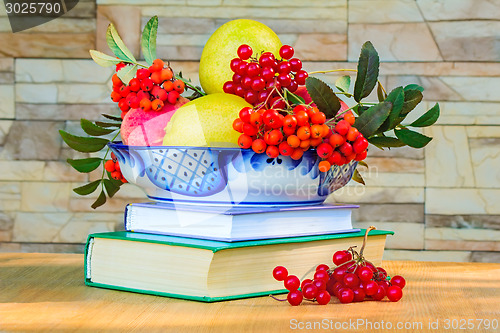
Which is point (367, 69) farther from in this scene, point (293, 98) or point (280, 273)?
point (280, 273)

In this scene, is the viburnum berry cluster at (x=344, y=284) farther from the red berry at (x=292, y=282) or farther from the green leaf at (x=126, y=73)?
the green leaf at (x=126, y=73)

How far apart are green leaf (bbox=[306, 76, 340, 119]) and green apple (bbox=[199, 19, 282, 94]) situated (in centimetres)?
13

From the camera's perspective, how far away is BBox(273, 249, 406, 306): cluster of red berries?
63 cm

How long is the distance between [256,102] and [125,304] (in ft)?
0.92

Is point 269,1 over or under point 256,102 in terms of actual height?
over

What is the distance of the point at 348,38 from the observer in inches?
64.9

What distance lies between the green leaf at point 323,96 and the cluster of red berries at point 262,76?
39 millimetres

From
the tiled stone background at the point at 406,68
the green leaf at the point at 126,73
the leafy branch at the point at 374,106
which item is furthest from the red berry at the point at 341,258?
the tiled stone background at the point at 406,68

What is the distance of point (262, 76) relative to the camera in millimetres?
707

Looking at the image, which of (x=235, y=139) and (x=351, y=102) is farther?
(x=351, y=102)

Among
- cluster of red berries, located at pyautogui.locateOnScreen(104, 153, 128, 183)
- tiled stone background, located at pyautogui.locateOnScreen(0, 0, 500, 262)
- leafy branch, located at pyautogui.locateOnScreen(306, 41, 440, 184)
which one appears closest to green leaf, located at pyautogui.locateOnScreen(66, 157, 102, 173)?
cluster of red berries, located at pyautogui.locateOnScreen(104, 153, 128, 183)

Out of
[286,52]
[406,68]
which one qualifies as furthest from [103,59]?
[406,68]

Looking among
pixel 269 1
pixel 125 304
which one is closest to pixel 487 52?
pixel 269 1

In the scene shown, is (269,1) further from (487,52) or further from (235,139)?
(235,139)
